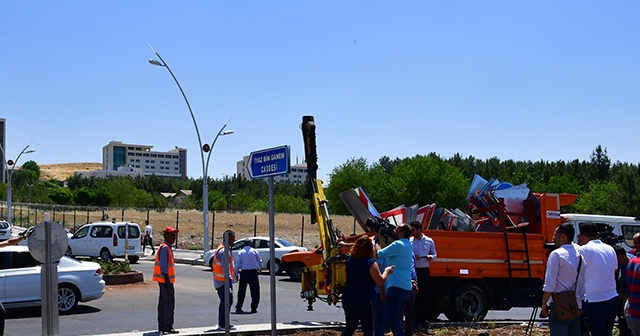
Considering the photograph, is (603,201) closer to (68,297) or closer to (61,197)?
(68,297)

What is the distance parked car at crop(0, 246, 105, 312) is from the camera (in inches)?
557

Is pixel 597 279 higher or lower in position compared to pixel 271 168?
lower

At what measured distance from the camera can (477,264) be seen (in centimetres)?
1373

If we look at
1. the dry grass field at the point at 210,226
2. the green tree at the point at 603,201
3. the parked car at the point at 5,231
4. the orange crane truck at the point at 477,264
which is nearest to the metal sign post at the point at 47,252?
the orange crane truck at the point at 477,264

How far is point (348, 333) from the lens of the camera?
9258 mm

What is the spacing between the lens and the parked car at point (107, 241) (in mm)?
30125

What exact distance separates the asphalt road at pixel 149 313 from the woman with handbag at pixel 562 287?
259 inches

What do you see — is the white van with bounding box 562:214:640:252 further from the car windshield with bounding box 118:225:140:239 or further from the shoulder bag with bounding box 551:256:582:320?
the car windshield with bounding box 118:225:140:239

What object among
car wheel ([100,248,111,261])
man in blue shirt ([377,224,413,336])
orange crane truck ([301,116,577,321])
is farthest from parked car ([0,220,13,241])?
man in blue shirt ([377,224,413,336])

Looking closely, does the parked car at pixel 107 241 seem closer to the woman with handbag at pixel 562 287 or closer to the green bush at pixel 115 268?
the green bush at pixel 115 268

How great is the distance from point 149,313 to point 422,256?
6.07 m

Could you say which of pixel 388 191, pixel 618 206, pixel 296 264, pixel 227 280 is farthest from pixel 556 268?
pixel 388 191

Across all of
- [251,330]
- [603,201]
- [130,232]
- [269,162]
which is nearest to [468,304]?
[251,330]

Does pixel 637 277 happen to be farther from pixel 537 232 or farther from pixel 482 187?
pixel 482 187
